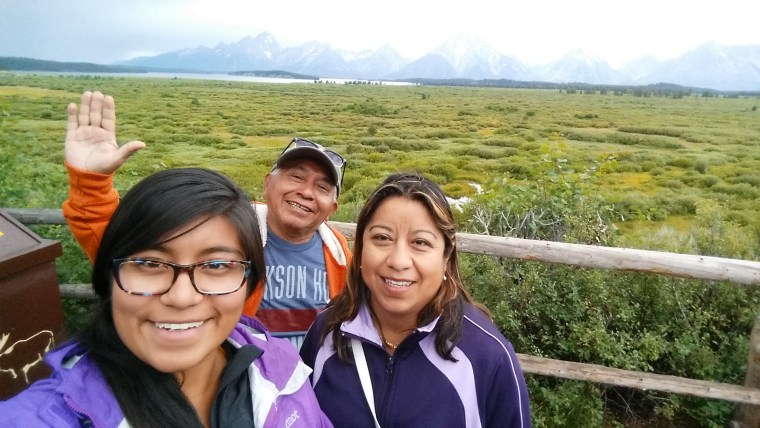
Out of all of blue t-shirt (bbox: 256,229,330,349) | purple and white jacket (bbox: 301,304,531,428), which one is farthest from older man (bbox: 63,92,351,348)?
purple and white jacket (bbox: 301,304,531,428)

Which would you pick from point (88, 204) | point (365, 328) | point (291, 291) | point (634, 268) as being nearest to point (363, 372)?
point (365, 328)

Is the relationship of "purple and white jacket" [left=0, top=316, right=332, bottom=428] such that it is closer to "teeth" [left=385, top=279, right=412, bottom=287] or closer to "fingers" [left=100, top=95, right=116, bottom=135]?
"teeth" [left=385, top=279, right=412, bottom=287]

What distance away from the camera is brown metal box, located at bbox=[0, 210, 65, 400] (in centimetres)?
234

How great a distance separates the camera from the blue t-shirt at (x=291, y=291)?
209cm

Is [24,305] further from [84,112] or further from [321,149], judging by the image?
[321,149]

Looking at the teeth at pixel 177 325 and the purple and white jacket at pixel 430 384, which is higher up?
the teeth at pixel 177 325

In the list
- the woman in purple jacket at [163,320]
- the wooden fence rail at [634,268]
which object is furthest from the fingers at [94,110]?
the wooden fence rail at [634,268]

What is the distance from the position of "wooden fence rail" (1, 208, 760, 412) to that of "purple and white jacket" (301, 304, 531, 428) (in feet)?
5.14

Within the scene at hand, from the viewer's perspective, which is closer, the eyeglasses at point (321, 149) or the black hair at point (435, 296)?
the black hair at point (435, 296)

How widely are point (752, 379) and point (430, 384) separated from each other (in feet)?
8.71

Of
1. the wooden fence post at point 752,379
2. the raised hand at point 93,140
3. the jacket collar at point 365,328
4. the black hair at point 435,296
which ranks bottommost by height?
the wooden fence post at point 752,379

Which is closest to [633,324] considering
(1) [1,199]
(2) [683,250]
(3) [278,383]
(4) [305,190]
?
(2) [683,250]

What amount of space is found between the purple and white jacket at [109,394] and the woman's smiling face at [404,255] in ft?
1.23

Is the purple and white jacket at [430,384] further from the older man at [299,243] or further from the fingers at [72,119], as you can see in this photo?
the fingers at [72,119]
